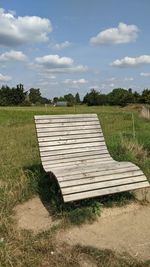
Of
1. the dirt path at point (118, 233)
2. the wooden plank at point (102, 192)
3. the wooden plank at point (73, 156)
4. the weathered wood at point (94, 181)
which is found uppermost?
the wooden plank at point (73, 156)

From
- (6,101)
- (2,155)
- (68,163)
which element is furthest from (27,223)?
(6,101)

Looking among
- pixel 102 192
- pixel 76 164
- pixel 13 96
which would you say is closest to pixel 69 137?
pixel 76 164

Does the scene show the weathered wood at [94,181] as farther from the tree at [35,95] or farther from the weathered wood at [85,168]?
the tree at [35,95]

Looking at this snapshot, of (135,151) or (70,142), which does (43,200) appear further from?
(135,151)

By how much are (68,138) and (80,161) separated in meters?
0.52

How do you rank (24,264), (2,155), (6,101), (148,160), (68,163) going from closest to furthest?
(24,264)
(68,163)
(148,160)
(2,155)
(6,101)

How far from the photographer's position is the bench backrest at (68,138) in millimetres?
5551

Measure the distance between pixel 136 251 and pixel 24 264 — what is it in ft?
3.72

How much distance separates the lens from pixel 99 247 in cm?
366

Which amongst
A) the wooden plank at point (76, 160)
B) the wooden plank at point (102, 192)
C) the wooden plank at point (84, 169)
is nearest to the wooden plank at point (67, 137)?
the wooden plank at point (76, 160)

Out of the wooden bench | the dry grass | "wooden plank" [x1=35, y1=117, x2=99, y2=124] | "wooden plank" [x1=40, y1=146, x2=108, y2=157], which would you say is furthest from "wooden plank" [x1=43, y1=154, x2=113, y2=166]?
the dry grass

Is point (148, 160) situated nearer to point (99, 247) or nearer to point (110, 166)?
point (110, 166)

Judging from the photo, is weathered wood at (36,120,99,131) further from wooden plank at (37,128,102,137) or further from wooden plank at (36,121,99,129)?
wooden plank at (37,128,102,137)

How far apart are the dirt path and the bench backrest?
1329mm
